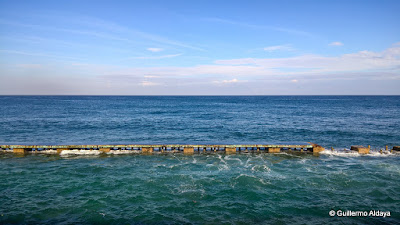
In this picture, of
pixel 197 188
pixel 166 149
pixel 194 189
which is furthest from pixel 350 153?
pixel 166 149

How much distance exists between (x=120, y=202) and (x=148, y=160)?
1146cm

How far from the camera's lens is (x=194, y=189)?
887 inches

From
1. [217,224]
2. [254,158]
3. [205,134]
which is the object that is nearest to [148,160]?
[254,158]

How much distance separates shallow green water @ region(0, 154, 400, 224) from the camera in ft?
59.6

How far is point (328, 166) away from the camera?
2923 cm

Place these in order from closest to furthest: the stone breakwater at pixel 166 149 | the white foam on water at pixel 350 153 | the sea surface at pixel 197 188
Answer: the sea surface at pixel 197 188 → the white foam on water at pixel 350 153 → the stone breakwater at pixel 166 149

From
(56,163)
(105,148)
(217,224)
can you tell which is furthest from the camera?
(105,148)

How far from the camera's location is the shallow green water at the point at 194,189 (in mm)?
18156

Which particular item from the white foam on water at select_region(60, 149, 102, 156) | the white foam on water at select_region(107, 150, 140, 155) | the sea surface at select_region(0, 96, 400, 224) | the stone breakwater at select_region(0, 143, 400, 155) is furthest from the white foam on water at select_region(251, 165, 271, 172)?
the white foam on water at select_region(60, 149, 102, 156)

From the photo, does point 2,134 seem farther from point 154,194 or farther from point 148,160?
point 154,194

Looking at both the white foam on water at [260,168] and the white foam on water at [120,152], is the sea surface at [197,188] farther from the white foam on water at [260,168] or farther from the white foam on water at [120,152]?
the white foam on water at [120,152]

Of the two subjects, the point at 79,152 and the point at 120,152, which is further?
the point at 120,152

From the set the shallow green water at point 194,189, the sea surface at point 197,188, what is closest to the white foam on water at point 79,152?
the sea surface at point 197,188

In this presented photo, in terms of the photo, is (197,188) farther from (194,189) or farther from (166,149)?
(166,149)
